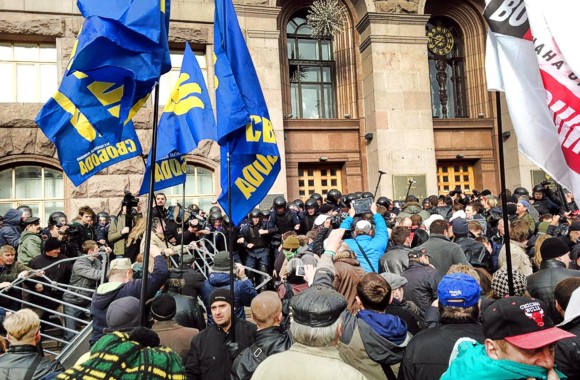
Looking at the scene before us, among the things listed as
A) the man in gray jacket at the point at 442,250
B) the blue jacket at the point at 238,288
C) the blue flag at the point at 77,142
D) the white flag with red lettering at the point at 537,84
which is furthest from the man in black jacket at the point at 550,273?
the blue flag at the point at 77,142

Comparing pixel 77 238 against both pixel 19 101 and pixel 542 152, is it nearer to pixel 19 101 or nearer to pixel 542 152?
pixel 19 101

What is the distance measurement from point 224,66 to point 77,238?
6656mm

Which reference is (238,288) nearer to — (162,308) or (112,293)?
(112,293)

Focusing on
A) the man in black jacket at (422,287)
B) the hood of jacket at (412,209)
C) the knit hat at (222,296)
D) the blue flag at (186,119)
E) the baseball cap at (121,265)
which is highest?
the blue flag at (186,119)

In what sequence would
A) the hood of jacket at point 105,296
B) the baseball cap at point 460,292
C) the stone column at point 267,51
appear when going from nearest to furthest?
the baseball cap at point 460,292 → the hood of jacket at point 105,296 → the stone column at point 267,51

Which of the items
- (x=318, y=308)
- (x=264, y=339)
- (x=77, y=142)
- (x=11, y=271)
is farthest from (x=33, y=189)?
(x=318, y=308)

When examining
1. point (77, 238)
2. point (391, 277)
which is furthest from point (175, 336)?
point (77, 238)

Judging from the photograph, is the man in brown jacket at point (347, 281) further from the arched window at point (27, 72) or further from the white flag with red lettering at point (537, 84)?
the arched window at point (27, 72)

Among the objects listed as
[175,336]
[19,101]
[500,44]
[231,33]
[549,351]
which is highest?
[19,101]

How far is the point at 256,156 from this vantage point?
5.48 meters

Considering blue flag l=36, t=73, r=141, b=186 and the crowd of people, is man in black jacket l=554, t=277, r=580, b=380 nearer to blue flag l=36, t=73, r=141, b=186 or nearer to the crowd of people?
the crowd of people

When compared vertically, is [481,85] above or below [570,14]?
above

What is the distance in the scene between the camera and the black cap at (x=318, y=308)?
Answer: 9.04 feet

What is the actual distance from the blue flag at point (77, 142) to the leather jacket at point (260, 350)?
104 inches
